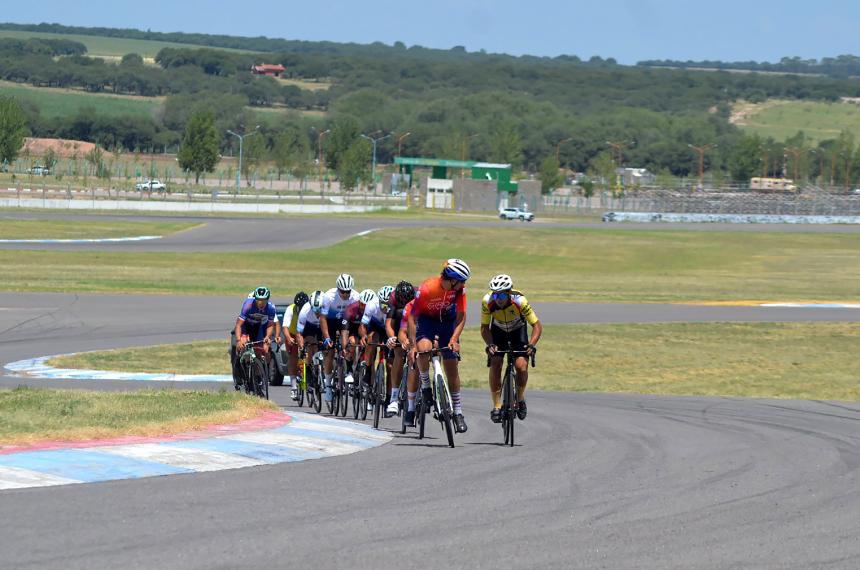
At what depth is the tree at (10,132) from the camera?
13162cm

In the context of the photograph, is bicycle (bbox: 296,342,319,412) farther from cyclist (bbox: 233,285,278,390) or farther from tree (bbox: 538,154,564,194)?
tree (bbox: 538,154,564,194)

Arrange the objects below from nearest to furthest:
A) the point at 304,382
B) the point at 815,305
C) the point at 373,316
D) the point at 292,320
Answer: the point at 373,316 < the point at 292,320 < the point at 304,382 < the point at 815,305

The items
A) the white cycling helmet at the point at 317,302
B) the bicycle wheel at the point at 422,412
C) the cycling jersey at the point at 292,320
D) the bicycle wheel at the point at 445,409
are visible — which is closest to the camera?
the bicycle wheel at the point at 445,409

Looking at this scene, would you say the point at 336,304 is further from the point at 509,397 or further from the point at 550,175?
the point at 550,175

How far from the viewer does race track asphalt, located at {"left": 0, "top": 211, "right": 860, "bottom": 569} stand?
861cm

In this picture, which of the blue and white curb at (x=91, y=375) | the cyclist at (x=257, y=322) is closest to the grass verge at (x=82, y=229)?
the blue and white curb at (x=91, y=375)

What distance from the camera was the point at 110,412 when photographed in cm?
1495

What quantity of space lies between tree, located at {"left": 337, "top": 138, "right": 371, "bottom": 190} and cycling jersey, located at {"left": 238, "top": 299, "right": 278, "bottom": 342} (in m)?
138

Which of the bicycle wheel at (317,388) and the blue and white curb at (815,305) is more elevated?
the bicycle wheel at (317,388)

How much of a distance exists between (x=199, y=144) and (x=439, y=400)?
5308 inches

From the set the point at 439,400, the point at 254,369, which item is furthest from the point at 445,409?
the point at 254,369

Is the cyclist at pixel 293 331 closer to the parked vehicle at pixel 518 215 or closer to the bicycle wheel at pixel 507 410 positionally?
the bicycle wheel at pixel 507 410

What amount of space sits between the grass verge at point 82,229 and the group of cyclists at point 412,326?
163 feet

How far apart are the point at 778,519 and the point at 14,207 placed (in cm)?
8781
